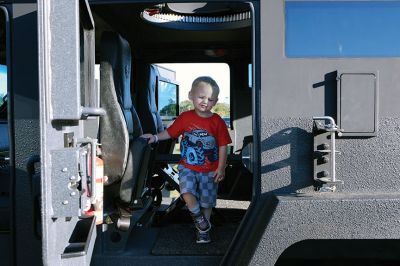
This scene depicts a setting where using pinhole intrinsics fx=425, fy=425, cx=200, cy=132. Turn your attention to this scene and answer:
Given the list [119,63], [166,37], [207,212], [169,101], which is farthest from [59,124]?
[169,101]

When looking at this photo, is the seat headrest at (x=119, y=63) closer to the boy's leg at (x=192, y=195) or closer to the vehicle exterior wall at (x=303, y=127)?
the boy's leg at (x=192, y=195)

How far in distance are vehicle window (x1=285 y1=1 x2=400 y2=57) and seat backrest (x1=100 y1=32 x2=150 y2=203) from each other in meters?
1.11

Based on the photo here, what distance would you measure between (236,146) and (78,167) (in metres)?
2.80

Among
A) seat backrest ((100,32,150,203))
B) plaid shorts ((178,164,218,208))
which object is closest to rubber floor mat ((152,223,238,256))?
plaid shorts ((178,164,218,208))

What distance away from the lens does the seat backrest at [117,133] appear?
8.37 ft

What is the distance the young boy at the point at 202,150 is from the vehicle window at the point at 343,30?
2.67 feet

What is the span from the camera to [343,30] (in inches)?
78.6

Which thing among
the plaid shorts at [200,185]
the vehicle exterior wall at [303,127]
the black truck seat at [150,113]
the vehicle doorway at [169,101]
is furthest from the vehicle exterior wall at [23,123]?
the black truck seat at [150,113]

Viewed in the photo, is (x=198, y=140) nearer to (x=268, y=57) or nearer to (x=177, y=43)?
(x=268, y=57)

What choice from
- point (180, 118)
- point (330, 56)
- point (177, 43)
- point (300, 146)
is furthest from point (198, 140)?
point (177, 43)

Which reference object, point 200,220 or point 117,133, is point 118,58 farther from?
point 200,220

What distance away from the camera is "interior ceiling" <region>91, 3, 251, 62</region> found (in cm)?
329

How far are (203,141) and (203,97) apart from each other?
29 cm

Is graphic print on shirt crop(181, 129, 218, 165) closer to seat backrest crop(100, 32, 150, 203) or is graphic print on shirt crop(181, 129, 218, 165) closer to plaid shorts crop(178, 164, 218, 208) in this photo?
plaid shorts crop(178, 164, 218, 208)
